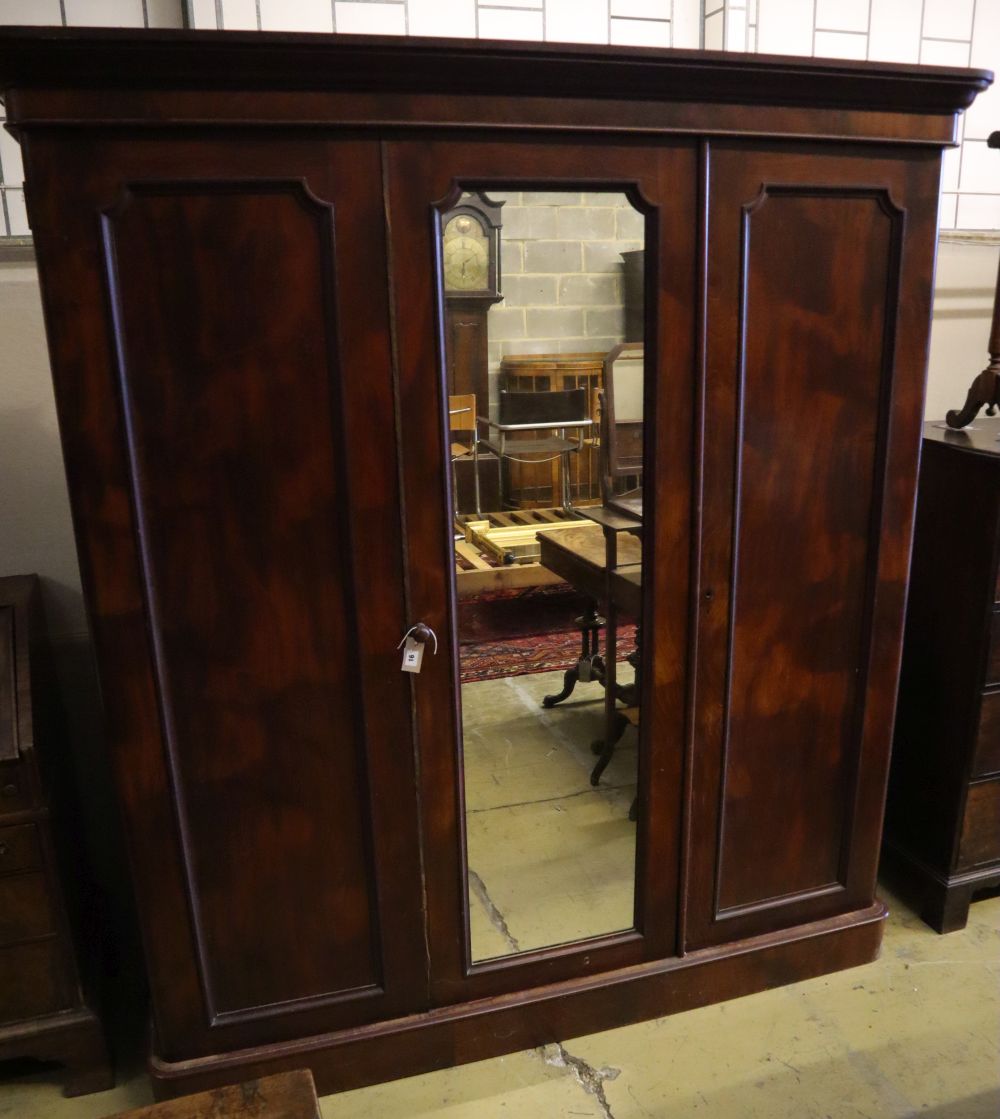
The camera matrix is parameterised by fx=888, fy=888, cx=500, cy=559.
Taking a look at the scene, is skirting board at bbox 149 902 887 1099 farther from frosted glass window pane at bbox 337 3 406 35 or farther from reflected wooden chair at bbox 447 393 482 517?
frosted glass window pane at bbox 337 3 406 35

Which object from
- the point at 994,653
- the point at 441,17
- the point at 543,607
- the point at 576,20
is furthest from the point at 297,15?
the point at 994,653

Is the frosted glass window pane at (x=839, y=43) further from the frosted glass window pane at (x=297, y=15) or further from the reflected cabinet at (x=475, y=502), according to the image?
the frosted glass window pane at (x=297, y=15)

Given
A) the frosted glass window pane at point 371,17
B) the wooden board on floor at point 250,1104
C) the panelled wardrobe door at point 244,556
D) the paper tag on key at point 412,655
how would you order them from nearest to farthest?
1. the wooden board on floor at point 250,1104
2. the panelled wardrobe door at point 244,556
3. the paper tag on key at point 412,655
4. the frosted glass window pane at point 371,17

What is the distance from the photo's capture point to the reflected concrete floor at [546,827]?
177 centimetres

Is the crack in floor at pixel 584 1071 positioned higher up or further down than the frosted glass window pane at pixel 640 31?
further down

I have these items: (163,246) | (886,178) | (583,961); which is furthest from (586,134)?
(583,961)

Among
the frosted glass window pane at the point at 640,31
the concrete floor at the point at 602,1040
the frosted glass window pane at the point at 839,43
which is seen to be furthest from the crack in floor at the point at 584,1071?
the frosted glass window pane at the point at 839,43

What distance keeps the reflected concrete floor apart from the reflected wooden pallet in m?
0.22

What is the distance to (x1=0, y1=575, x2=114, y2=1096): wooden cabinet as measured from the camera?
5.43 feet

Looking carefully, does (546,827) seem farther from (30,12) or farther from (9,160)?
(30,12)

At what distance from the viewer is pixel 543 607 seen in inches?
67.2

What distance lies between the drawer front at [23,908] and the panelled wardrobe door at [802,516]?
129 centimetres

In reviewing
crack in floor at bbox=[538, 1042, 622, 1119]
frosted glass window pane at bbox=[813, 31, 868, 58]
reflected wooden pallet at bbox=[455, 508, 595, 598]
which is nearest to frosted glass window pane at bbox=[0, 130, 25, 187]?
reflected wooden pallet at bbox=[455, 508, 595, 598]

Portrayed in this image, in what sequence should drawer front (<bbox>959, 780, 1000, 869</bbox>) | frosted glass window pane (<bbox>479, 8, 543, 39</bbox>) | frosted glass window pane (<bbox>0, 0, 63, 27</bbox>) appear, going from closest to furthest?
frosted glass window pane (<bbox>0, 0, 63, 27</bbox>) < drawer front (<bbox>959, 780, 1000, 869</bbox>) < frosted glass window pane (<bbox>479, 8, 543, 39</bbox>)
